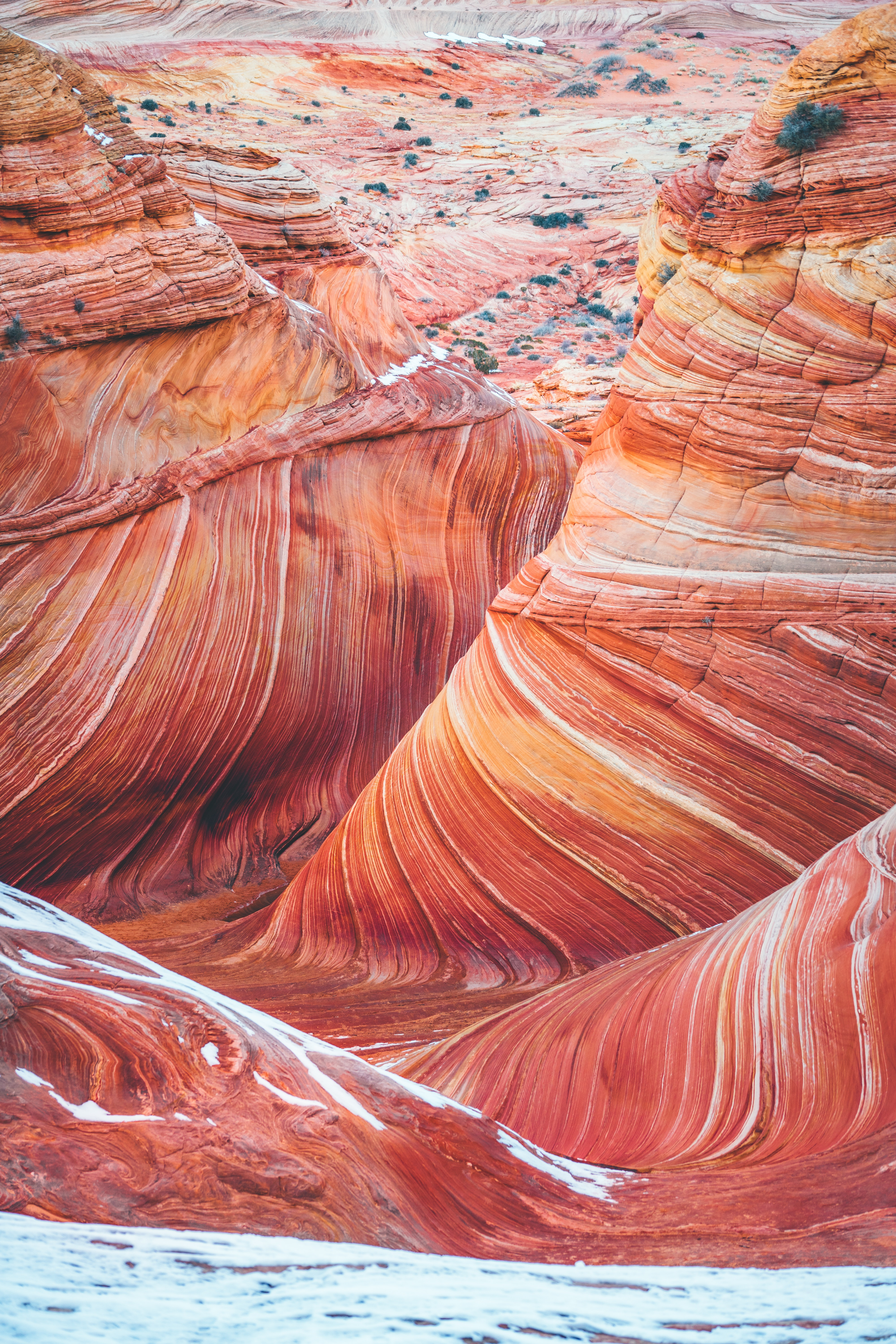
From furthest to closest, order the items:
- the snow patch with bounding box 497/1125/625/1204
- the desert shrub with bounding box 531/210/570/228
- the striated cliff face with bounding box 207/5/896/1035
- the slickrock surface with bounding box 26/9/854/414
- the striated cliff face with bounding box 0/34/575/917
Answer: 1. the desert shrub with bounding box 531/210/570/228
2. the slickrock surface with bounding box 26/9/854/414
3. the striated cliff face with bounding box 0/34/575/917
4. the striated cliff face with bounding box 207/5/896/1035
5. the snow patch with bounding box 497/1125/625/1204

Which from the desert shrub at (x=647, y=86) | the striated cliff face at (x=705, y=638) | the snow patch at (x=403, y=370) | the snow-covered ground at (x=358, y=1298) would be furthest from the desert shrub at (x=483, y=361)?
the desert shrub at (x=647, y=86)

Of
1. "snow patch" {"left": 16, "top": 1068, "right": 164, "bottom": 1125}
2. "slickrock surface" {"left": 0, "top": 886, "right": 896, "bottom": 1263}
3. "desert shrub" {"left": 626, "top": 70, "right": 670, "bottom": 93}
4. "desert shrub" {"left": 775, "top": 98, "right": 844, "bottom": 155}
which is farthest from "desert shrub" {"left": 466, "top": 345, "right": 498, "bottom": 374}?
"desert shrub" {"left": 626, "top": 70, "right": 670, "bottom": 93}

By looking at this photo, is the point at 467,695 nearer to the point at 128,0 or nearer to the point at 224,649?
the point at 224,649

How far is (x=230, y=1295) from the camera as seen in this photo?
2.32 meters

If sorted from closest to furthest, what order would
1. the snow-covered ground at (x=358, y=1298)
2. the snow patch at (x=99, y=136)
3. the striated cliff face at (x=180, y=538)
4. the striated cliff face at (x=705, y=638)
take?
the snow-covered ground at (x=358, y=1298) < the striated cliff face at (x=705, y=638) < the striated cliff face at (x=180, y=538) < the snow patch at (x=99, y=136)

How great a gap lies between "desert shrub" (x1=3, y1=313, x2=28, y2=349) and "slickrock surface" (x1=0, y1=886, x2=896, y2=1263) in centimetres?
603

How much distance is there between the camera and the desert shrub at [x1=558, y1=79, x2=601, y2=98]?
129ft

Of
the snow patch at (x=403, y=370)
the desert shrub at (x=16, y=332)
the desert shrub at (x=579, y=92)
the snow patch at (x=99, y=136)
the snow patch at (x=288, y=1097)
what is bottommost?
the snow patch at (x=288, y=1097)

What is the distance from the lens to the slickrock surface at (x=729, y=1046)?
11.7ft

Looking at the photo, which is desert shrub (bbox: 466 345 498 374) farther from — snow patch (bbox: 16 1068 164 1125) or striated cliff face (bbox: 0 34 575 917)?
snow patch (bbox: 16 1068 164 1125)

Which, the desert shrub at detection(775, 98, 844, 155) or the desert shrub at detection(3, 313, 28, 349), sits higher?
the desert shrub at detection(775, 98, 844, 155)

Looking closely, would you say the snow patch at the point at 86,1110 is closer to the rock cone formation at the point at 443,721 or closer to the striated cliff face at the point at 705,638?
the rock cone formation at the point at 443,721

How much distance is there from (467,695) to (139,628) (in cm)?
336

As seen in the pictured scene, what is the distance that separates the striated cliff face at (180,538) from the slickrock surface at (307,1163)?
4100 mm
